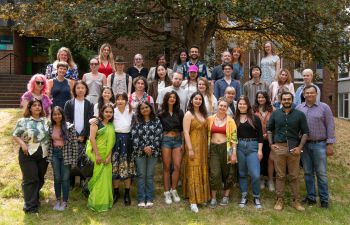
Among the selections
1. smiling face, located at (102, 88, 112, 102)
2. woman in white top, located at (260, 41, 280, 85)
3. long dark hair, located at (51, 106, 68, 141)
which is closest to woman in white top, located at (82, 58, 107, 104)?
smiling face, located at (102, 88, 112, 102)

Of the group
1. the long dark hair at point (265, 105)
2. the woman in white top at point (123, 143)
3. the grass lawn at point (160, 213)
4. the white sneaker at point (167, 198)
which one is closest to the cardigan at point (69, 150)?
the woman in white top at point (123, 143)

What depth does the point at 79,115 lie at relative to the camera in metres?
6.53

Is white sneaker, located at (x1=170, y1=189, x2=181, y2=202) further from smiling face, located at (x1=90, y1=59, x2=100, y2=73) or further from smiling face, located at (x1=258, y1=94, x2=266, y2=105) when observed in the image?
smiling face, located at (x1=90, y1=59, x2=100, y2=73)

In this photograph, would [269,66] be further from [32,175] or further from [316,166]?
[32,175]

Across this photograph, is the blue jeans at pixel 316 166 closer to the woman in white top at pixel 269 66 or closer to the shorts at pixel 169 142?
the woman in white top at pixel 269 66

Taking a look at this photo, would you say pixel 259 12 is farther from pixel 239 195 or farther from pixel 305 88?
pixel 239 195

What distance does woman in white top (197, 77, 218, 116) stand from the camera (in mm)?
6891

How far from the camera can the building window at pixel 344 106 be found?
26800 millimetres

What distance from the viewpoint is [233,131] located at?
647 centimetres

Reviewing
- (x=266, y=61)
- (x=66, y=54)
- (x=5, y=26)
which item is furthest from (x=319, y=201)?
(x=5, y=26)

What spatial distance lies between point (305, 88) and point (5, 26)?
830 inches

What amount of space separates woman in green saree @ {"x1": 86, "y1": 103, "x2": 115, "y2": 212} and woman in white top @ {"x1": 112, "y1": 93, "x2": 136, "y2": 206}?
0.37ft

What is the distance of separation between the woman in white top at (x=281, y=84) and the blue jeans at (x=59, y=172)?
405cm

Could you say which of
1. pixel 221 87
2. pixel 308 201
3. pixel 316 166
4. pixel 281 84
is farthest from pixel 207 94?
pixel 308 201
